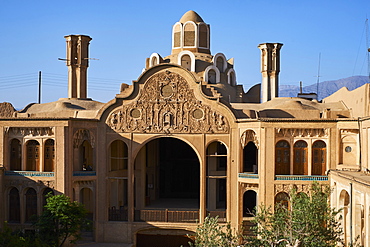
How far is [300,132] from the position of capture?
29.2 m

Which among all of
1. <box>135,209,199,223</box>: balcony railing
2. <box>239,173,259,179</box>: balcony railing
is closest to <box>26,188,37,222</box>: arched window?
<box>135,209,199,223</box>: balcony railing

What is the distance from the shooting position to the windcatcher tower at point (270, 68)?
39.7 m

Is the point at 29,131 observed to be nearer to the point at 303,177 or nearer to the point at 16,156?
the point at 16,156

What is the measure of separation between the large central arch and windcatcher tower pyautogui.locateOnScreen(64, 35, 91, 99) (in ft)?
19.7

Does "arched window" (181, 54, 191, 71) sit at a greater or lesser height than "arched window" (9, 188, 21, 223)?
greater

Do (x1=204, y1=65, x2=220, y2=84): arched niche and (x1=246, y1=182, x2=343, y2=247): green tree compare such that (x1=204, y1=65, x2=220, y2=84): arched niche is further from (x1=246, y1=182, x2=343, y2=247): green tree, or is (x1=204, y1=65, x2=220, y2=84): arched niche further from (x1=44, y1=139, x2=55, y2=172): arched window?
(x1=246, y1=182, x2=343, y2=247): green tree

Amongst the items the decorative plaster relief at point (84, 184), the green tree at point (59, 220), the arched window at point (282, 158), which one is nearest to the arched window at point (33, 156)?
the decorative plaster relief at point (84, 184)

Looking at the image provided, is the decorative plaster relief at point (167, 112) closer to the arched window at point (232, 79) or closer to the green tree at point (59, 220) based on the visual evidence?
the green tree at point (59, 220)

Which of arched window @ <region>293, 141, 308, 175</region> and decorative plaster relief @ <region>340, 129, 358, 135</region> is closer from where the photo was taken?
decorative plaster relief @ <region>340, 129, 358, 135</region>

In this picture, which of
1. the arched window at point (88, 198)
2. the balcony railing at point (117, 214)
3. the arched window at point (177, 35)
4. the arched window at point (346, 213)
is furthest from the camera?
the arched window at point (177, 35)

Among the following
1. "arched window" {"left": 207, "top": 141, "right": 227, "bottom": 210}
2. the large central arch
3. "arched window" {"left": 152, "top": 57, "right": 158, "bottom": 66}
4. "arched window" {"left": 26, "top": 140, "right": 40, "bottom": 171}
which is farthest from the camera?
"arched window" {"left": 152, "top": 57, "right": 158, "bottom": 66}

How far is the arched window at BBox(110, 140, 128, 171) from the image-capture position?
3359 centimetres

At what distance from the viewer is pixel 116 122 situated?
3131 centimetres

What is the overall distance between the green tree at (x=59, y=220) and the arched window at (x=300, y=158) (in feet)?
35.5
